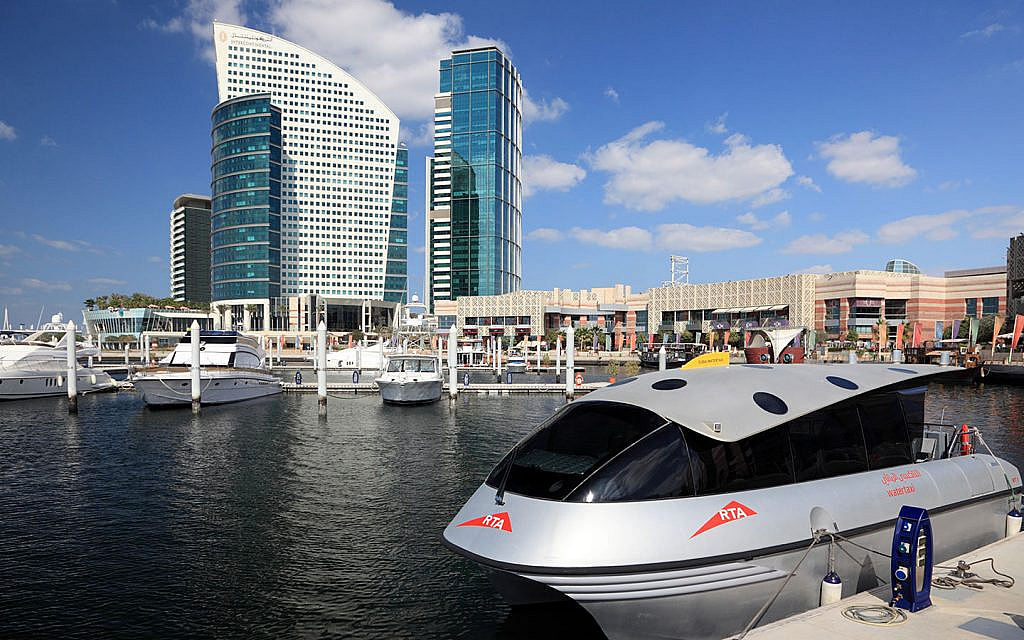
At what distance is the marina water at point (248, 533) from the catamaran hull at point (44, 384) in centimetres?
1599

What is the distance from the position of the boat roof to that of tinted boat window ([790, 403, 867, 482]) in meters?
0.33

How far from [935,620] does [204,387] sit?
45.2 meters

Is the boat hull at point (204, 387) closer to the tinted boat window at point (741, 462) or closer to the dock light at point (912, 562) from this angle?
the tinted boat window at point (741, 462)

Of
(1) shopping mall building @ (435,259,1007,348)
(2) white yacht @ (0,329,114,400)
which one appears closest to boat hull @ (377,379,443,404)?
(2) white yacht @ (0,329,114,400)

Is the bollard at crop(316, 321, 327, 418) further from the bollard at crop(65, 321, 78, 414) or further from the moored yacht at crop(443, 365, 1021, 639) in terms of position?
the moored yacht at crop(443, 365, 1021, 639)

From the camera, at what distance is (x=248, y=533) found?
1641 centimetres

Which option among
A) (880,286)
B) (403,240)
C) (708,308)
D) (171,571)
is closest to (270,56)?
(403,240)

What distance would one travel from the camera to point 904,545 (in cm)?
858

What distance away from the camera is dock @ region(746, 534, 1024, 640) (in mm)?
7586

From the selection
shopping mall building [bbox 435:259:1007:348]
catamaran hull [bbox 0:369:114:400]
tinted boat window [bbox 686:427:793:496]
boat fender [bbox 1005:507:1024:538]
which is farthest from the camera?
shopping mall building [bbox 435:259:1007:348]

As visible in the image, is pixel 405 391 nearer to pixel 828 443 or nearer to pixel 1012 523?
pixel 1012 523

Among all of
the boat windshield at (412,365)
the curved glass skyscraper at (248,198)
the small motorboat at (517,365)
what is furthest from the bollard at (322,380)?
the curved glass skyscraper at (248,198)

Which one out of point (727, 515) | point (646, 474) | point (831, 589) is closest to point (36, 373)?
point (646, 474)

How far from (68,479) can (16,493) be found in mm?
1914
